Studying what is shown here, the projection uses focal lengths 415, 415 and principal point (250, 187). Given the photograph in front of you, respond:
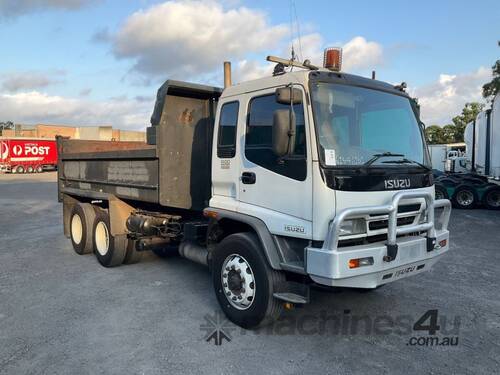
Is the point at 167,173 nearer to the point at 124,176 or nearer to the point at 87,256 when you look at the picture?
the point at 124,176

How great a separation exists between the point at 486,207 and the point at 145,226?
41.7 feet

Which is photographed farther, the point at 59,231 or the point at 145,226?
the point at 59,231

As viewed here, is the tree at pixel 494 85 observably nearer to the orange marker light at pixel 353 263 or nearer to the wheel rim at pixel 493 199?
the wheel rim at pixel 493 199

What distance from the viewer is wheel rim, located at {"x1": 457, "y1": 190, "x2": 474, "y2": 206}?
14.4 m

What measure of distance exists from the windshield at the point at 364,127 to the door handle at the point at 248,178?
2.91 ft

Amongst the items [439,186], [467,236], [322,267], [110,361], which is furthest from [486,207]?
[110,361]

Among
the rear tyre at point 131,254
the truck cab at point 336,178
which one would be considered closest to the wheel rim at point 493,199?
the truck cab at point 336,178

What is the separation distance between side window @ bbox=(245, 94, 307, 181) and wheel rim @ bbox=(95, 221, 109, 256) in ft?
12.5

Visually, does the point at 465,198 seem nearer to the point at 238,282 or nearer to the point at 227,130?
the point at 227,130

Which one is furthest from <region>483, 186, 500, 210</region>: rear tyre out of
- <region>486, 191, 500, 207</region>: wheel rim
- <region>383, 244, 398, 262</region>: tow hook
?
<region>383, 244, 398, 262</region>: tow hook

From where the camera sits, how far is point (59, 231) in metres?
10.6

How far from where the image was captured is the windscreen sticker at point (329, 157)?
12.3ft

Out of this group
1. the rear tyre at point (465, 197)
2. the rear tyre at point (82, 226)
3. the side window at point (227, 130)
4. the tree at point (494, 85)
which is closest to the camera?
the side window at point (227, 130)

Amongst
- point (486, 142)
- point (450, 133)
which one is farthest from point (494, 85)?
point (450, 133)
